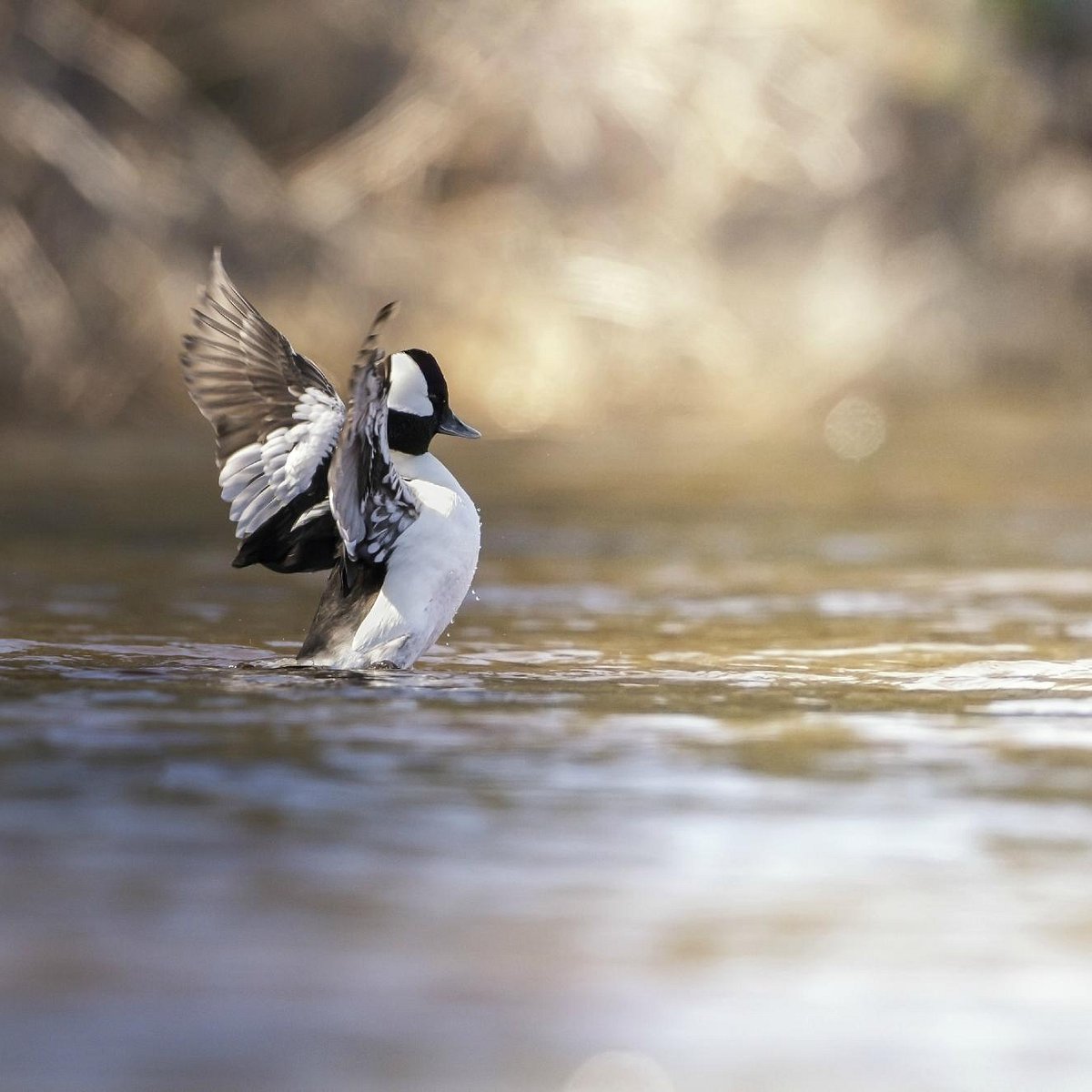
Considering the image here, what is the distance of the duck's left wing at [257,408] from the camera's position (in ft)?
20.9

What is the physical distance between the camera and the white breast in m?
6.23

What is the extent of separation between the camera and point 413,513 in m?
6.32

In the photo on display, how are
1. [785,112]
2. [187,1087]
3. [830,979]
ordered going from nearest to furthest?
[187,1087]
[830,979]
[785,112]

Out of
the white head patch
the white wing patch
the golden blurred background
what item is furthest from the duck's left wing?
the golden blurred background

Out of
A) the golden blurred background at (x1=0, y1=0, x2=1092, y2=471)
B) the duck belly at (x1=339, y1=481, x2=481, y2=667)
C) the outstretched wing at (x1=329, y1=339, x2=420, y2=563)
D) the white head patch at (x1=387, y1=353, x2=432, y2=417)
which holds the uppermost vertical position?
the golden blurred background at (x1=0, y1=0, x2=1092, y2=471)

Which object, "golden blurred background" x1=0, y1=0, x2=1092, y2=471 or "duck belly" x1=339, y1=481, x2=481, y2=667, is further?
"golden blurred background" x1=0, y1=0, x2=1092, y2=471

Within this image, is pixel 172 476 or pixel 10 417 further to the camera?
pixel 10 417

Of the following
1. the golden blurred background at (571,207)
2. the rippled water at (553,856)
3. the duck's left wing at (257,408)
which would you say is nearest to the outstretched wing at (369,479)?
the duck's left wing at (257,408)

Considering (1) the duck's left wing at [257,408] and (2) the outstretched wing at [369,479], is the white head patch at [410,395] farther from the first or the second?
(2) the outstretched wing at [369,479]

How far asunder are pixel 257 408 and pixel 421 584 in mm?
742

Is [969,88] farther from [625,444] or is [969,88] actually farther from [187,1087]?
[187,1087]

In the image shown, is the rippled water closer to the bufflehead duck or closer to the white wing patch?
the bufflehead duck

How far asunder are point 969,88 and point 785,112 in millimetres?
1713

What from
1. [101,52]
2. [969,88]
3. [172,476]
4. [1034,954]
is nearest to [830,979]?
[1034,954]
